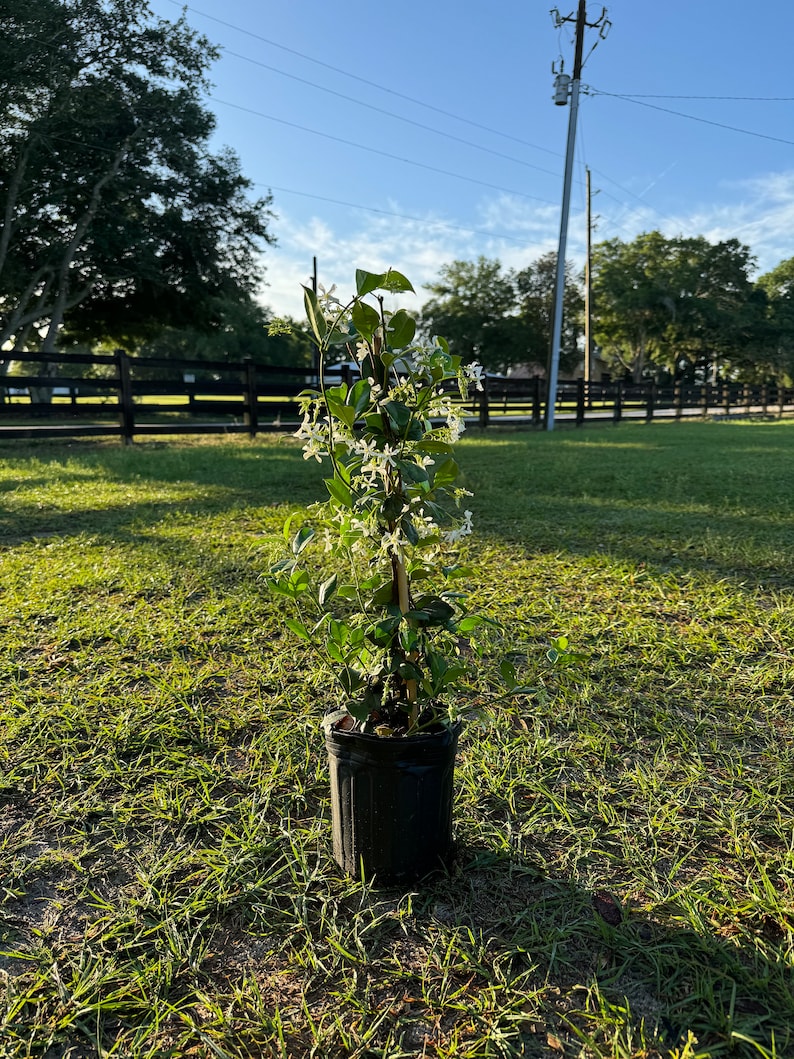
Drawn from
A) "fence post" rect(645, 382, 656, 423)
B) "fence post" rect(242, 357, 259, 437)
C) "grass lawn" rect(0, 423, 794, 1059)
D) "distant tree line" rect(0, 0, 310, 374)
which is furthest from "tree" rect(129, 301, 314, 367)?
"grass lawn" rect(0, 423, 794, 1059)

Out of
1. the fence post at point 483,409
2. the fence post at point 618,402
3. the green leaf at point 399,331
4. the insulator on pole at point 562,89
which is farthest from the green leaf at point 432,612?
the fence post at point 618,402

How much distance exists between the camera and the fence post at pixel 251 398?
10.5 m

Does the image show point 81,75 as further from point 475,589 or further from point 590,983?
point 590,983

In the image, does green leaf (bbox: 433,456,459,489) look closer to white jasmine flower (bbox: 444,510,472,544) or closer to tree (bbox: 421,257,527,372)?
white jasmine flower (bbox: 444,510,472,544)

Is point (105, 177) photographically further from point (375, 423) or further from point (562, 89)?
point (375, 423)

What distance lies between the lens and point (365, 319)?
3.42 ft

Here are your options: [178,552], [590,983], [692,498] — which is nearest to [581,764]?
[590,983]

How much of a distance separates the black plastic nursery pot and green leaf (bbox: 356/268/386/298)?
0.77 meters

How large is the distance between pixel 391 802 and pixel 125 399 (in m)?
9.00

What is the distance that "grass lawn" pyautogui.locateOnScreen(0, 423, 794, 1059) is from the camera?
0.98 meters

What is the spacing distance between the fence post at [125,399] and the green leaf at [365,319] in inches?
346

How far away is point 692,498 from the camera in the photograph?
519 cm

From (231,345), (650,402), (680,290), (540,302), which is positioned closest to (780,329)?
(680,290)

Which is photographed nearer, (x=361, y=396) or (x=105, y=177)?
(x=361, y=396)
